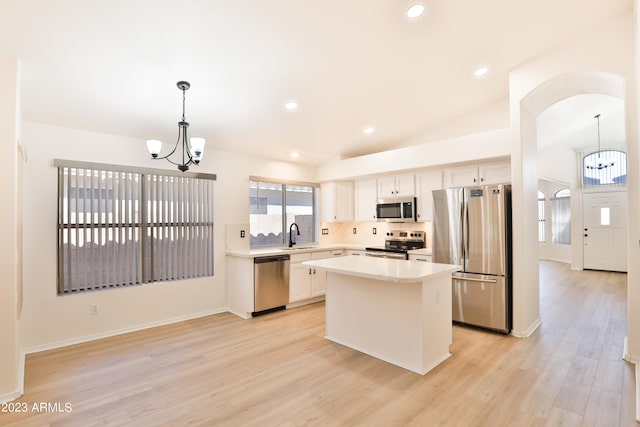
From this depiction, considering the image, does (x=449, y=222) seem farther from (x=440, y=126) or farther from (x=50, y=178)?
(x=50, y=178)

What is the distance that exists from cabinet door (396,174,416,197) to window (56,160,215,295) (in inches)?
114

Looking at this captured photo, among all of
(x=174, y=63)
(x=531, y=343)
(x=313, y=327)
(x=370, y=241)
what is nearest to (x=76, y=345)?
(x=313, y=327)

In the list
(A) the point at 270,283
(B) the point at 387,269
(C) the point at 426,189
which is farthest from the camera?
(C) the point at 426,189

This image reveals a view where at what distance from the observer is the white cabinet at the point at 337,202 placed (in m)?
5.79

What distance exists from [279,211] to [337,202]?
1090mm

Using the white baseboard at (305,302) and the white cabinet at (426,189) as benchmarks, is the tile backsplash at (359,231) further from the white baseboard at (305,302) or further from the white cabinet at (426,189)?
the white baseboard at (305,302)

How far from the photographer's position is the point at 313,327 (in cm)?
395

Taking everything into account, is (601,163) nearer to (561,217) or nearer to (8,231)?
(561,217)

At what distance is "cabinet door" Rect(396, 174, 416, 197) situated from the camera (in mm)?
4965

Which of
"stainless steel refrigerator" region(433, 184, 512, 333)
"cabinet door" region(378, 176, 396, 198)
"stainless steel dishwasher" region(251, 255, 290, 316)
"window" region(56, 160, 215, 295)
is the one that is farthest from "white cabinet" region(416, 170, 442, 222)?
"window" region(56, 160, 215, 295)

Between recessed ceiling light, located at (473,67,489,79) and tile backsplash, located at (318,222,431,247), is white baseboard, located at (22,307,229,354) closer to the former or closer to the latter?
tile backsplash, located at (318,222,431,247)

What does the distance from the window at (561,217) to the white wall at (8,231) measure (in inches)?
447

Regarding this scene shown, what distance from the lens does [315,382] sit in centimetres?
261

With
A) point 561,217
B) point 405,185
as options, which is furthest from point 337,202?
point 561,217
